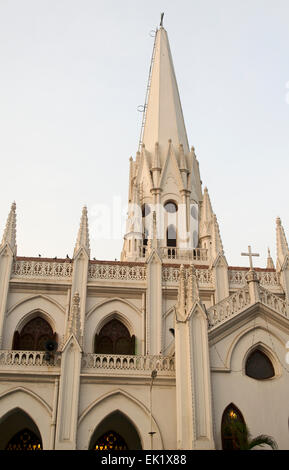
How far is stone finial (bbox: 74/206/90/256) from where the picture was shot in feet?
88.6

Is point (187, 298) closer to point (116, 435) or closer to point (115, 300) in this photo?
point (116, 435)

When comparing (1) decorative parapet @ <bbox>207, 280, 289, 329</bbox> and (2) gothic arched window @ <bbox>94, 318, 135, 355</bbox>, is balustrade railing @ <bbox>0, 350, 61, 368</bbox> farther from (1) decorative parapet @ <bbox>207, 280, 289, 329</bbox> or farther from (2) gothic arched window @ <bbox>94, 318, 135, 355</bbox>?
(1) decorative parapet @ <bbox>207, 280, 289, 329</bbox>

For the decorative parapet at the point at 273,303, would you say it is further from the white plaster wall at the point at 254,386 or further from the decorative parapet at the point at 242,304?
the white plaster wall at the point at 254,386

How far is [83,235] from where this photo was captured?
90.8 ft

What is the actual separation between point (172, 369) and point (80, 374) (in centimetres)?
344

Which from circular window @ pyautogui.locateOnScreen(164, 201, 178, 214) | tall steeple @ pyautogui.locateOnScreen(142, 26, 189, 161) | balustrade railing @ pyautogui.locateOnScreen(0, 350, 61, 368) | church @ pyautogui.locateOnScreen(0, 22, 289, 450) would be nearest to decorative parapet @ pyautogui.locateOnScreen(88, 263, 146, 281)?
church @ pyautogui.locateOnScreen(0, 22, 289, 450)

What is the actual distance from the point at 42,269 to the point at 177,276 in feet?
21.7

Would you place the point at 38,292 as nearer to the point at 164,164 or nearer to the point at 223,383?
the point at 223,383

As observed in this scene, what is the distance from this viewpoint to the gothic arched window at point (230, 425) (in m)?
18.5

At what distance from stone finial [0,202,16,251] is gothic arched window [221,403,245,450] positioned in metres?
13.1
